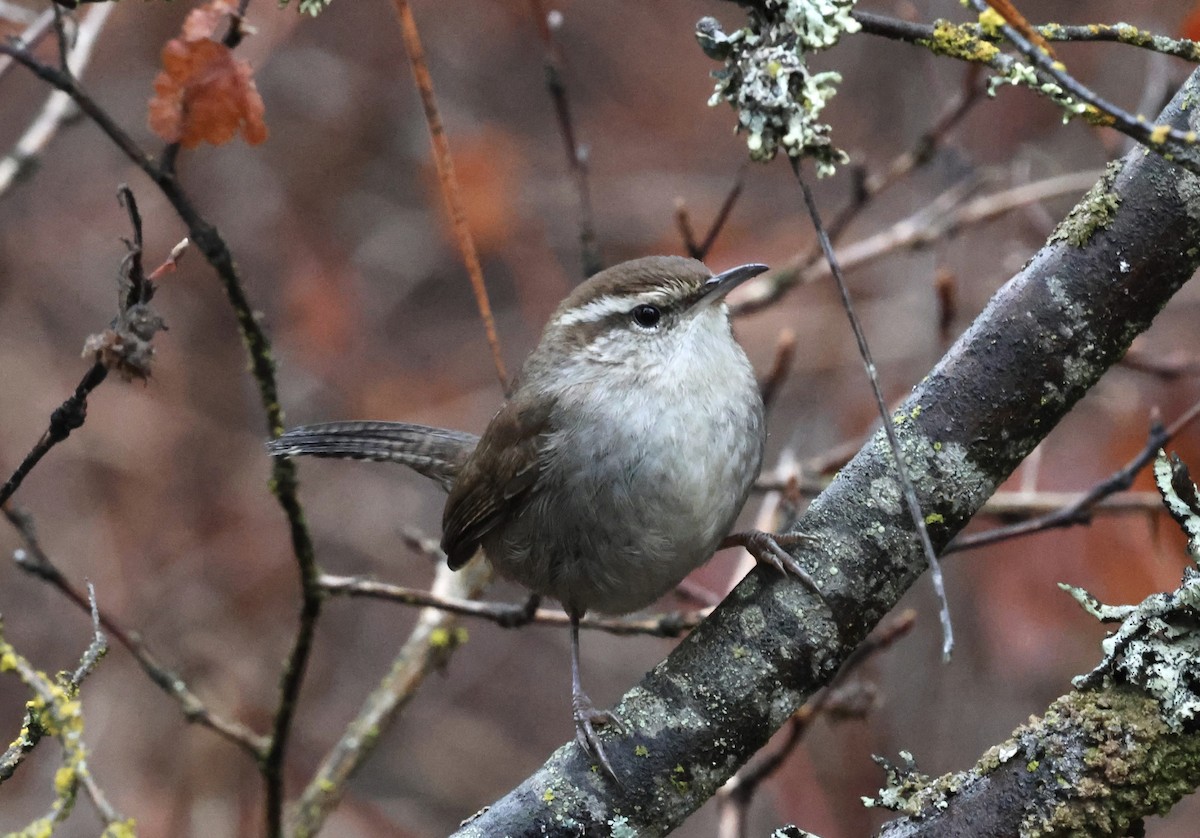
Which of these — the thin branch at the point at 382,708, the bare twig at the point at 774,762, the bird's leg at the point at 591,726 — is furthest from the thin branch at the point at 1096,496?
the thin branch at the point at 382,708

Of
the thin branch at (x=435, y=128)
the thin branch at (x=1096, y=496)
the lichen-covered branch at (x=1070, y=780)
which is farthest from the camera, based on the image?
the thin branch at (x=1096, y=496)

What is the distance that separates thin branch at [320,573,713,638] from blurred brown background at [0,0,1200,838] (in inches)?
69.6

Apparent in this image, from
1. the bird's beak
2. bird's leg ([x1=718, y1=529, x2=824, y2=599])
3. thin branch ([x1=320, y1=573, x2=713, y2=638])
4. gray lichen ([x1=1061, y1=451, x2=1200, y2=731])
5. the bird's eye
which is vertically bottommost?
gray lichen ([x1=1061, y1=451, x2=1200, y2=731])

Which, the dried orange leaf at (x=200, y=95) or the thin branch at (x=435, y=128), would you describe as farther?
the thin branch at (x=435, y=128)

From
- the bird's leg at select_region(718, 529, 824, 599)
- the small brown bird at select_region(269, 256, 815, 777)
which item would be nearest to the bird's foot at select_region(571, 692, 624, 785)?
the small brown bird at select_region(269, 256, 815, 777)

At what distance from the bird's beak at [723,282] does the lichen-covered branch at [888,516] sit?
0.92 meters

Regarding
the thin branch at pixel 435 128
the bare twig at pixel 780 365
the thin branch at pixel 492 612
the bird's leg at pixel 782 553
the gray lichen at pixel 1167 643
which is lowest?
the gray lichen at pixel 1167 643

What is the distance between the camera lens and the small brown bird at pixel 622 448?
8.79 ft

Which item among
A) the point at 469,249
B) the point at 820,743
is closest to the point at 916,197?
the point at 820,743

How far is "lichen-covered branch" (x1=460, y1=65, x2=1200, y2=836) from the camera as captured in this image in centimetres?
186

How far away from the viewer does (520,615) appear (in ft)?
9.71

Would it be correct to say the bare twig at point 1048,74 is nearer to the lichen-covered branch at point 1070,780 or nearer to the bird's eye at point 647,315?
the lichen-covered branch at point 1070,780

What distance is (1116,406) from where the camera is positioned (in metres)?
4.15

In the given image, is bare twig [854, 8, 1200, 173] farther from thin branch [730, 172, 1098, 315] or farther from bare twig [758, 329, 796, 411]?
thin branch [730, 172, 1098, 315]
